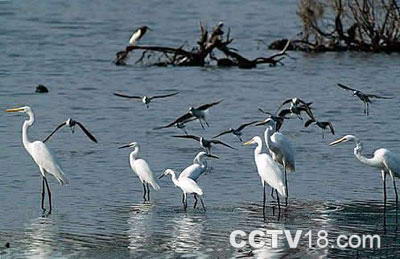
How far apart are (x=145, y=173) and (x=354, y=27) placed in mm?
15008

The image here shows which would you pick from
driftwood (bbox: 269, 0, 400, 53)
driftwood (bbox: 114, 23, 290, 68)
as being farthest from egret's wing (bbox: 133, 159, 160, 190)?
driftwood (bbox: 269, 0, 400, 53)

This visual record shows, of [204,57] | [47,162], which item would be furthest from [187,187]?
[204,57]

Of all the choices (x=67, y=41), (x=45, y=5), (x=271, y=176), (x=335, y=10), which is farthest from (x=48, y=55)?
(x=271, y=176)

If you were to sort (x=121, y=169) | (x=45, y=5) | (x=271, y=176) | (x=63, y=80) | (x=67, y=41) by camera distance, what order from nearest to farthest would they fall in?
(x=271, y=176)
(x=121, y=169)
(x=63, y=80)
(x=67, y=41)
(x=45, y=5)

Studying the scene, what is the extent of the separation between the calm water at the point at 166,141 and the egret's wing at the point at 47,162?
304mm

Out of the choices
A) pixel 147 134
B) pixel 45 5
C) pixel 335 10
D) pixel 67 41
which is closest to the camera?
pixel 147 134

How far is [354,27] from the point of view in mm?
28016

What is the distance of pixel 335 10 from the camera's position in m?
28.3

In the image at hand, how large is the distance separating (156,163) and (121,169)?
2.09ft

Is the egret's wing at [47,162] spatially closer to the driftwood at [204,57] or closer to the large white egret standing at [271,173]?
the large white egret standing at [271,173]

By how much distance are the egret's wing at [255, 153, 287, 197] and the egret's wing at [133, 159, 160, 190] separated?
125cm

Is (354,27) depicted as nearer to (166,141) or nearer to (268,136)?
(166,141)

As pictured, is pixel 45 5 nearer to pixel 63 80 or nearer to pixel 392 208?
pixel 63 80

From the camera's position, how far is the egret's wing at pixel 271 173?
12938 mm
